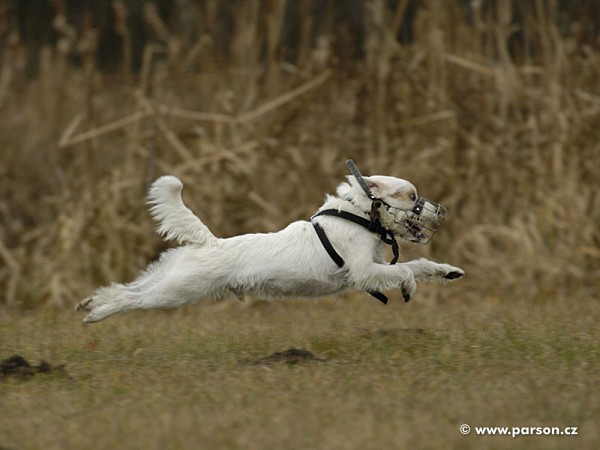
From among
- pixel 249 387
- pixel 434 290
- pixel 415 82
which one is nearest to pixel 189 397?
pixel 249 387

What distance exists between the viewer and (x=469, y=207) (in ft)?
34.6

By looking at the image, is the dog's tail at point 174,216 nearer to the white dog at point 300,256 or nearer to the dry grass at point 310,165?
the white dog at point 300,256

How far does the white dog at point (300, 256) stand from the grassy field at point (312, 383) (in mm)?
412

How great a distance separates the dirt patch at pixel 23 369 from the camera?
572 centimetres

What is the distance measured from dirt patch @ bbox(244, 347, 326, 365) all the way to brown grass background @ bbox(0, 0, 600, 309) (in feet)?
13.7

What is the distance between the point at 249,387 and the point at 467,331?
216 centimetres

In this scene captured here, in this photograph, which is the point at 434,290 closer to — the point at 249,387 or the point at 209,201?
the point at 209,201

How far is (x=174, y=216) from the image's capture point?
6344 mm

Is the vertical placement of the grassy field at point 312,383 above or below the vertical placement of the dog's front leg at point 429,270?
below

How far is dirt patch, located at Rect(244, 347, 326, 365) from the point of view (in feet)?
19.6

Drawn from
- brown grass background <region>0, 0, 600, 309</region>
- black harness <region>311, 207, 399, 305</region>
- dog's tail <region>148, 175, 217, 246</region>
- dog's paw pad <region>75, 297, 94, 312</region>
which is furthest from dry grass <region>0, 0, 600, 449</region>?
dog's tail <region>148, 175, 217, 246</region>

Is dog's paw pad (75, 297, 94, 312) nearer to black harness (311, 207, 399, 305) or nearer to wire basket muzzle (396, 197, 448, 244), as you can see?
black harness (311, 207, 399, 305)

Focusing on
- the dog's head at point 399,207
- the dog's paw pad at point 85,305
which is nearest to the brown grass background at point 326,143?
the dog's paw pad at point 85,305

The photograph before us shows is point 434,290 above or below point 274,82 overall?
below
